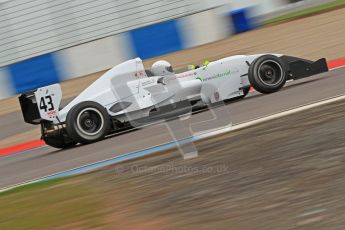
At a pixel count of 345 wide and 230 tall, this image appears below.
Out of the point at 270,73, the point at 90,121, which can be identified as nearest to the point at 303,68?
the point at 270,73

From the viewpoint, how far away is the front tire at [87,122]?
10336 millimetres

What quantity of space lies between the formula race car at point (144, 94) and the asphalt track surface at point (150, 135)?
194mm

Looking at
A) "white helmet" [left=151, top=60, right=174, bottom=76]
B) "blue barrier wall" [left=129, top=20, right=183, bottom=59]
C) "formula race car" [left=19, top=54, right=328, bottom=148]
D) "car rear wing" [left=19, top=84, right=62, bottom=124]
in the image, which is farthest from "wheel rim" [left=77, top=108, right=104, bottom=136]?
"blue barrier wall" [left=129, top=20, right=183, bottom=59]

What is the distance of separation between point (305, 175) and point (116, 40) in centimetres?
1523

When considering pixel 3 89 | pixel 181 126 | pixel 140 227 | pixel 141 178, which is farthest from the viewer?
pixel 3 89

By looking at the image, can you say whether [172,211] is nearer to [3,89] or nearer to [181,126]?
[181,126]

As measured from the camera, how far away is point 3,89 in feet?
65.6

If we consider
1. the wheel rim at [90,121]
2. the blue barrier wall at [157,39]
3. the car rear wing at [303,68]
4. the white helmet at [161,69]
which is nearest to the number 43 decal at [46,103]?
the wheel rim at [90,121]

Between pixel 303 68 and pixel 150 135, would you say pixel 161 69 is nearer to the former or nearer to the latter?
pixel 150 135

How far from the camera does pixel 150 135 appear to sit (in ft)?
32.7

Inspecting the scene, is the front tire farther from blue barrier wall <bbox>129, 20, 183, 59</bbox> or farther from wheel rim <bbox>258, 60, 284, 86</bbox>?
blue barrier wall <bbox>129, 20, 183, 59</bbox>

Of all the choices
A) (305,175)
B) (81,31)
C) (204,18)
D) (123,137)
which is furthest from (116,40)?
(305,175)

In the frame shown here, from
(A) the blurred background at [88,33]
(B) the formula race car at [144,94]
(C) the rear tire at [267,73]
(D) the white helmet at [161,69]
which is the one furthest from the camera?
(A) the blurred background at [88,33]

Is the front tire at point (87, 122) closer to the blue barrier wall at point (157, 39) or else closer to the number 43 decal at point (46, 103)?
the number 43 decal at point (46, 103)
